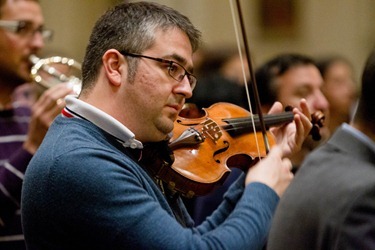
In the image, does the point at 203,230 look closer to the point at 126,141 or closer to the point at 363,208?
the point at 126,141

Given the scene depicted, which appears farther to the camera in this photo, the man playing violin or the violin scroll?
the violin scroll

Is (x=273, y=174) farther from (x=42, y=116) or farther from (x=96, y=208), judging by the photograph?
(x=42, y=116)

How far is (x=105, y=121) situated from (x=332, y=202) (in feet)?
2.26

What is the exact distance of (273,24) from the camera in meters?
8.34

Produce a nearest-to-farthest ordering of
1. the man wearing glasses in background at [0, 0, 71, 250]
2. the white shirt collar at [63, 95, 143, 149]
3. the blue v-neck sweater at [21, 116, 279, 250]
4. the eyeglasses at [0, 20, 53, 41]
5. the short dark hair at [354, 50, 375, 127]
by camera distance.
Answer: the short dark hair at [354, 50, 375, 127] < the blue v-neck sweater at [21, 116, 279, 250] < the white shirt collar at [63, 95, 143, 149] < the man wearing glasses in background at [0, 0, 71, 250] < the eyeglasses at [0, 20, 53, 41]

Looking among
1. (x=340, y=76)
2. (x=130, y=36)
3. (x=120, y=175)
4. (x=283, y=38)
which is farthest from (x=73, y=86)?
(x=283, y=38)

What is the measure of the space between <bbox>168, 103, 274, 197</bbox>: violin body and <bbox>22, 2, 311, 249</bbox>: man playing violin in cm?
8

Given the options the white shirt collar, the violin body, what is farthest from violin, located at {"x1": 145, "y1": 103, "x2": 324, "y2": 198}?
the white shirt collar

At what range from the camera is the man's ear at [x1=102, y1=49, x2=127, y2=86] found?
2.39m

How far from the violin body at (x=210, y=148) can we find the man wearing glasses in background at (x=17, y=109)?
465mm

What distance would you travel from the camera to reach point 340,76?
16.6 feet

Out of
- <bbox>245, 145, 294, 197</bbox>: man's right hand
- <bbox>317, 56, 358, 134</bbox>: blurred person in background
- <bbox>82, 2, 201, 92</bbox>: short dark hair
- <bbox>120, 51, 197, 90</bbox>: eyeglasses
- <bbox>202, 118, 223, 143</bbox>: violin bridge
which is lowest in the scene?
<bbox>317, 56, 358, 134</bbox>: blurred person in background

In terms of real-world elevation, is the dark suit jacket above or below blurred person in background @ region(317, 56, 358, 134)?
above

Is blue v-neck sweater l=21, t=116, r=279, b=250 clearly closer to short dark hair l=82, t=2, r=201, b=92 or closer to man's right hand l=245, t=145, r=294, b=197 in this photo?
man's right hand l=245, t=145, r=294, b=197
